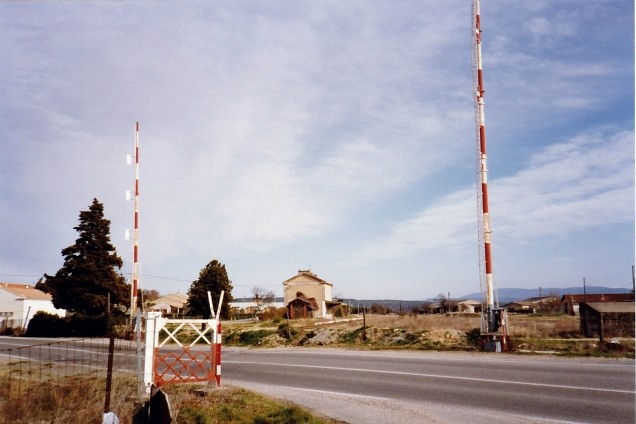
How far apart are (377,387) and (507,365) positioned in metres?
4.93

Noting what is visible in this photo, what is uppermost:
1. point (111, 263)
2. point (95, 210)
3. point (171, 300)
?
point (95, 210)

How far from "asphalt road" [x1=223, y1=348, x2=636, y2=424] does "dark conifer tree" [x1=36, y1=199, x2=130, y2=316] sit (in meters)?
24.9

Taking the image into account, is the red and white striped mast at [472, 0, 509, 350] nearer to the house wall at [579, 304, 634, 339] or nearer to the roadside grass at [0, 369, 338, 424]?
the house wall at [579, 304, 634, 339]

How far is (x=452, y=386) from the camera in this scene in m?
11.5

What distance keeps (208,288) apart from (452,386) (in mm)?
41678

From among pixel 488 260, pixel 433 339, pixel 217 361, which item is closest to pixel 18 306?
pixel 433 339

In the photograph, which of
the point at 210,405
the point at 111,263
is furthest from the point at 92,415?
the point at 111,263

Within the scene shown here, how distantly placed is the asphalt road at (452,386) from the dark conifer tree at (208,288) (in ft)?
107

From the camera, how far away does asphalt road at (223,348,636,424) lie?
865 centimetres

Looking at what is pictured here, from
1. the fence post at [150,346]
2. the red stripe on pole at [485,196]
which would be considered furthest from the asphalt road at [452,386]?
the red stripe on pole at [485,196]

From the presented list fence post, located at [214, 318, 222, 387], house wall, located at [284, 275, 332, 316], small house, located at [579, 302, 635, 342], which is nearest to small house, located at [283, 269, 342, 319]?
house wall, located at [284, 275, 332, 316]

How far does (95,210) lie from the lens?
40.3 metres

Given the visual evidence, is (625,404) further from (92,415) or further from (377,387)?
(92,415)

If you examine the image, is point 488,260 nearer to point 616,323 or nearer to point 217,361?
point 616,323
